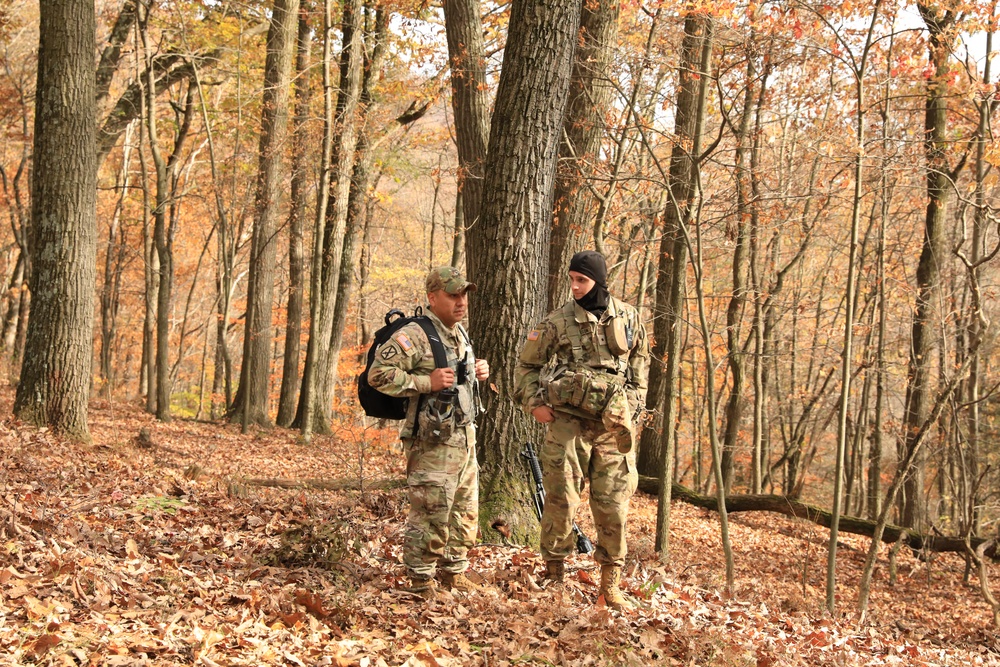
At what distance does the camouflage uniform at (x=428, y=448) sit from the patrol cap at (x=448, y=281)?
0.28 m

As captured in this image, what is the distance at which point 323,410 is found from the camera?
57.6 ft

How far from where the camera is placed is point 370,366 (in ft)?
16.3

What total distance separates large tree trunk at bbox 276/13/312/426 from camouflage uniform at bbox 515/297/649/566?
1309 centimetres

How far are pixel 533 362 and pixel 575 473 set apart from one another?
0.85 metres

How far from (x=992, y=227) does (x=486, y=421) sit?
1209 cm

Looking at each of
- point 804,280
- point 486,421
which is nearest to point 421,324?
point 486,421

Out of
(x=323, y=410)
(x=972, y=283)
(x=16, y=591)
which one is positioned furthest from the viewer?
(x=323, y=410)

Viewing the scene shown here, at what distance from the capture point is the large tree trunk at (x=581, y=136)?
28.1ft

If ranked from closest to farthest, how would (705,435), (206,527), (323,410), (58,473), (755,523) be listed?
(206,527)
(58,473)
(755,523)
(323,410)
(705,435)

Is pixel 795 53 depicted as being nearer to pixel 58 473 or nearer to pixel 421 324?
pixel 421 324

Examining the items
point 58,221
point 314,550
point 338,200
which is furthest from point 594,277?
point 338,200

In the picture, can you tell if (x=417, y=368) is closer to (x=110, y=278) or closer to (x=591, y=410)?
(x=591, y=410)

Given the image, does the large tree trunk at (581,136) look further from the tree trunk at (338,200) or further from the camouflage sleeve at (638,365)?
the tree trunk at (338,200)

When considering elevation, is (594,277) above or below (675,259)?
below
